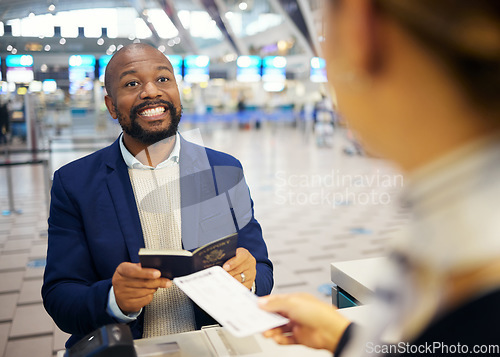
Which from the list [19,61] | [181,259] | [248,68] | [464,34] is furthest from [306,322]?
[248,68]

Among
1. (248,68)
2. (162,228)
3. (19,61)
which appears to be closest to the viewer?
(162,228)

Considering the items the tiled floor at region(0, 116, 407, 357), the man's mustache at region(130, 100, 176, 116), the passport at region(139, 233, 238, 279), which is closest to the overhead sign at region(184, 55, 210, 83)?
the tiled floor at region(0, 116, 407, 357)

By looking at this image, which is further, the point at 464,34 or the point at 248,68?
the point at 248,68

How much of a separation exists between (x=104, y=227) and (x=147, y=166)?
0.31 metres

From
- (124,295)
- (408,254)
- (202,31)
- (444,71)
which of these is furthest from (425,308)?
(202,31)

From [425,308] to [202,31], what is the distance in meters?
32.2

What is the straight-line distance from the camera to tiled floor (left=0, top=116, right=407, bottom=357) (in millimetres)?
3330

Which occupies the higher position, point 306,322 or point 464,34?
point 464,34

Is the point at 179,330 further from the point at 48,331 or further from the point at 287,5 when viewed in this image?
the point at 287,5

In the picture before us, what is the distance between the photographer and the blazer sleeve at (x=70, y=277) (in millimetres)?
1413

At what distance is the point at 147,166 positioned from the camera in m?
1.75

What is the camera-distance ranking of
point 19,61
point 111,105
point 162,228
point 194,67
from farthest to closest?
point 194,67 → point 19,61 → point 111,105 → point 162,228

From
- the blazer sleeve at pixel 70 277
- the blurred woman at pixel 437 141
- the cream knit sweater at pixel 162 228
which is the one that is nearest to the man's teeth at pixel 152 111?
the cream knit sweater at pixel 162 228

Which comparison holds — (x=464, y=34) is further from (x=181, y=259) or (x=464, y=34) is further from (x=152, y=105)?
(x=152, y=105)
